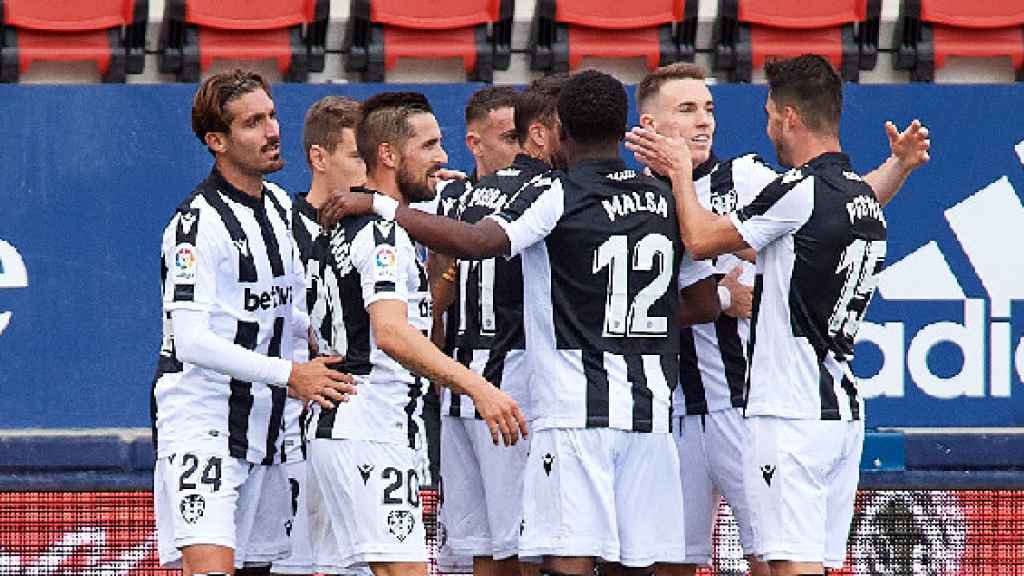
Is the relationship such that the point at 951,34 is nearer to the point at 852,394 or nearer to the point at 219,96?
the point at 852,394

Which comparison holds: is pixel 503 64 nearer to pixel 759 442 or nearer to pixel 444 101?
pixel 444 101

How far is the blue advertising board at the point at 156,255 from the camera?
12.2 m

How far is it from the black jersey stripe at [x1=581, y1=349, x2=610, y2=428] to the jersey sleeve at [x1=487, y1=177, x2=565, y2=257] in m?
0.43

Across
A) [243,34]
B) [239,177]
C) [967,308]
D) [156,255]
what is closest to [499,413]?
[239,177]

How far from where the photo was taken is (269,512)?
703 centimetres

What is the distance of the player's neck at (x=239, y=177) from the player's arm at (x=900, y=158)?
91.1 inches

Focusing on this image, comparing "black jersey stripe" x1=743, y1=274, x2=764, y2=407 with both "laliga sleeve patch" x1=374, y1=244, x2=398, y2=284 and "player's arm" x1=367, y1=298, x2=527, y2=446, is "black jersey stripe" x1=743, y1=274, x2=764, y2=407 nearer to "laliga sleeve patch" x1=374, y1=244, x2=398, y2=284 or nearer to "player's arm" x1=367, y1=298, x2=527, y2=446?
"player's arm" x1=367, y1=298, x2=527, y2=446

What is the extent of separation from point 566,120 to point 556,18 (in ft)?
21.2

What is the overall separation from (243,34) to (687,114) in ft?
18.9

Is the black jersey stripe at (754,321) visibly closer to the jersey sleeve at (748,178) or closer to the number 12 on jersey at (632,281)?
the number 12 on jersey at (632,281)

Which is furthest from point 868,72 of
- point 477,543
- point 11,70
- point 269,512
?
point 269,512

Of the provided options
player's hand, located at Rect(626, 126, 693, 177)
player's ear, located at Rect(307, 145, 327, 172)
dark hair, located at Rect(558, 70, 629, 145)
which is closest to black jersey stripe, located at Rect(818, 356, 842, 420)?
player's hand, located at Rect(626, 126, 693, 177)

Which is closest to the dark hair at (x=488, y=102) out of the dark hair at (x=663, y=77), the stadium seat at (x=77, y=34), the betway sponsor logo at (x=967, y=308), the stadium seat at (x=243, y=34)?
the dark hair at (x=663, y=77)

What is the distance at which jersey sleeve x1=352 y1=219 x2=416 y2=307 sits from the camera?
261 inches
